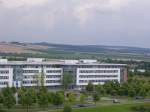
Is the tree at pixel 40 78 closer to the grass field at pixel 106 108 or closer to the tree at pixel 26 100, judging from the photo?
the grass field at pixel 106 108

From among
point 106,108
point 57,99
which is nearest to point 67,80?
point 106,108

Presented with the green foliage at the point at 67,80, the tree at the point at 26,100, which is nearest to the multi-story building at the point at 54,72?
the green foliage at the point at 67,80

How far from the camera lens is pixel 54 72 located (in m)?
74.8

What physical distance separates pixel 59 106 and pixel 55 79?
21.1 metres

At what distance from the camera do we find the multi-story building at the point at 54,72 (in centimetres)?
6950

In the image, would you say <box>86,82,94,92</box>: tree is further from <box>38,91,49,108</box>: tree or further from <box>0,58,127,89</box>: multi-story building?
<box>38,91,49,108</box>: tree

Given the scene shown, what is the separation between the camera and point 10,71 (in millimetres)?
69312

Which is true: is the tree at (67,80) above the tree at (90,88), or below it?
above

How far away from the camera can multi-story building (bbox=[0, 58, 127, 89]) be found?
69500 mm

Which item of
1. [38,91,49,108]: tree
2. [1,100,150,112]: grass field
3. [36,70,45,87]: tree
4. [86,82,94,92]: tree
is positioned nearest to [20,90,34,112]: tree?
[1,100,150,112]: grass field

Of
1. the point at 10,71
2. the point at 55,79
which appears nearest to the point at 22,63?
the point at 10,71

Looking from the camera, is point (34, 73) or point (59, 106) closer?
point (59, 106)

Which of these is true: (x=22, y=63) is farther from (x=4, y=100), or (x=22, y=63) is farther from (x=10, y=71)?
(x=4, y=100)

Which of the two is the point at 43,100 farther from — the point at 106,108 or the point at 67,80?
the point at 67,80
